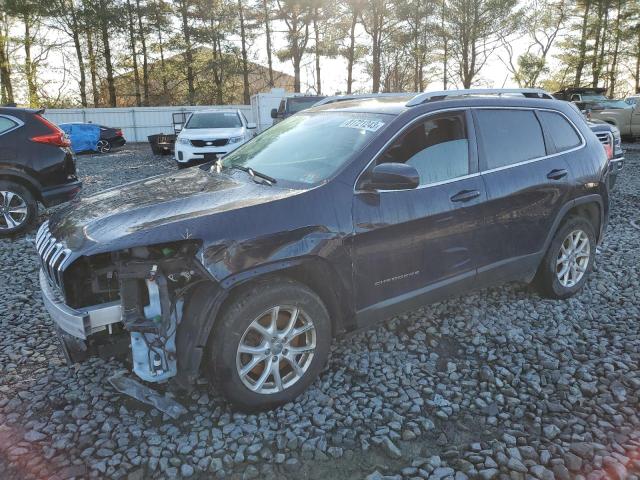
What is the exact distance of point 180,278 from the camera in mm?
2570

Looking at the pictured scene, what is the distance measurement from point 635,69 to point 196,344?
47467 mm

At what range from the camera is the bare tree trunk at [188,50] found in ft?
109

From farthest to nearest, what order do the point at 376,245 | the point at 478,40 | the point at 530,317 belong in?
1. the point at 478,40
2. the point at 530,317
3. the point at 376,245

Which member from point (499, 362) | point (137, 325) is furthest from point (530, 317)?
point (137, 325)

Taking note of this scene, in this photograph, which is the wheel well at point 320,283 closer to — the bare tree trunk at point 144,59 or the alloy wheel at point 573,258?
the alloy wheel at point 573,258

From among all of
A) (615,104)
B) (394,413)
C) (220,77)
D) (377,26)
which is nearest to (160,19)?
(220,77)

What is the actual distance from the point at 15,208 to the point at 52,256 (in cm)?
477

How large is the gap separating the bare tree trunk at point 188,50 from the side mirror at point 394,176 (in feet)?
116

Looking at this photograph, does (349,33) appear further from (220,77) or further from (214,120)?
(214,120)

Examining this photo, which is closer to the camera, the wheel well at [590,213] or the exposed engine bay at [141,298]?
the exposed engine bay at [141,298]

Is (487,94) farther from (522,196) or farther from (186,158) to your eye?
(186,158)

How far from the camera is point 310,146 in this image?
3.51 meters

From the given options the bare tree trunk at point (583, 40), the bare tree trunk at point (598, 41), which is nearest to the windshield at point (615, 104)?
the bare tree trunk at point (583, 40)

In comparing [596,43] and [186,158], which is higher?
[596,43]
